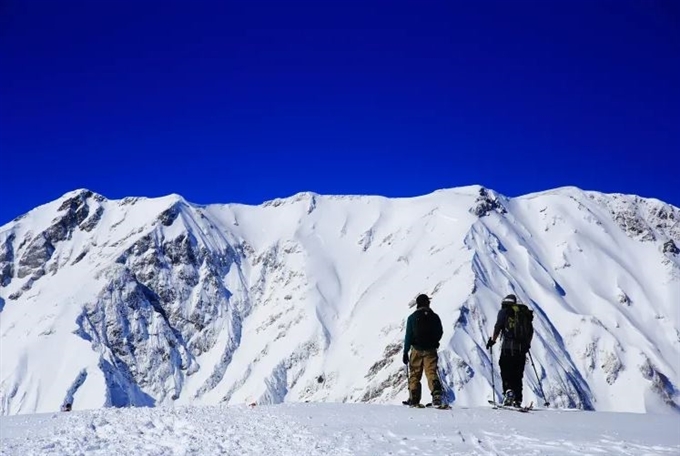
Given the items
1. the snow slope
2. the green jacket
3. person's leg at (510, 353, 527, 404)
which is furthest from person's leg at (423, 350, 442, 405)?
person's leg at (510, 353, 527, 404)

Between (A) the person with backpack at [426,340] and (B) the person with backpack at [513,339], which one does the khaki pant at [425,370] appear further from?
(B) the person with backpack at [513,339]

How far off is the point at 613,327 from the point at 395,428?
19961 centimetres

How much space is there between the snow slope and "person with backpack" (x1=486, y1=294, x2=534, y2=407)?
146 cm

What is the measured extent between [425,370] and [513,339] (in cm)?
250

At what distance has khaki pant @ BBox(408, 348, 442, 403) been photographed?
1691cm

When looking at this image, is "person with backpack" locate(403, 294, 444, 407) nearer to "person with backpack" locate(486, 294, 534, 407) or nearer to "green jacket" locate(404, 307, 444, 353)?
"green jacket" locate(404, 307, 444, 353)

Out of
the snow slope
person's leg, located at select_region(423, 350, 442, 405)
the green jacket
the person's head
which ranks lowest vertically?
the snow slope

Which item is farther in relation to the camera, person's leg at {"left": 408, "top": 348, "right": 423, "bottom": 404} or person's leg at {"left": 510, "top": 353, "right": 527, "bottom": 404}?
person's leg at {"left": 408, "top": 348, "right": 423, "bottom": 404}

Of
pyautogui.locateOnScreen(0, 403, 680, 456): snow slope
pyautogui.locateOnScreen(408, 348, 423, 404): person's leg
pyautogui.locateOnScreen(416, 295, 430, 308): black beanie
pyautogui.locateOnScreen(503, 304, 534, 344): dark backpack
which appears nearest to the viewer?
pyautogui.locateOnScreen(0, 403, 680, 456): snow slope

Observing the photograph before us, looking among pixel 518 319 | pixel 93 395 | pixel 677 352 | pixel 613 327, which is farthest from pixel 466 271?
pixel 518 319

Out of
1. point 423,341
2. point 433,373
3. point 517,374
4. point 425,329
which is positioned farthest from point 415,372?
point 517,374

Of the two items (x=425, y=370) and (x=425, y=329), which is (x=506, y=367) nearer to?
(x=425, y=370)

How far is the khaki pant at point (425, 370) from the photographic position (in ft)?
55.5

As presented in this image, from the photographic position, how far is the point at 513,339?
55.5 ft
